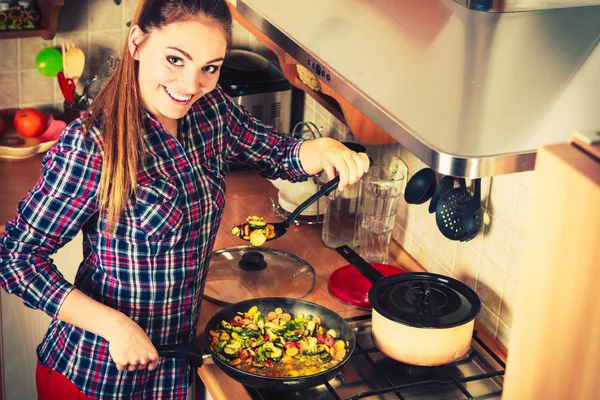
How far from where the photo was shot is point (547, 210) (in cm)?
75

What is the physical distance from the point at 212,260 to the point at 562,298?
1.43 metres

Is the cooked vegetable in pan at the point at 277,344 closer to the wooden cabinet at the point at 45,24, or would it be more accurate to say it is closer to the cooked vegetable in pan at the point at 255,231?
the cooked vegetable in pan at the point at 255,231

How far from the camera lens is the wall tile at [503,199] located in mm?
1753

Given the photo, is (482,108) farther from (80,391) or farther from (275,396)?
(80,391)

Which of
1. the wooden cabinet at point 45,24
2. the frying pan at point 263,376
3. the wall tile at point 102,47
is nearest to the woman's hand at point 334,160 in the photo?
the frying pan at point 263,376

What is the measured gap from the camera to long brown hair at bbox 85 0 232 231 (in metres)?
1.51

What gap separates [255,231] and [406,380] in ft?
1.47

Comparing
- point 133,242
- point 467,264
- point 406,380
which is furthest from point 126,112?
point 467,264

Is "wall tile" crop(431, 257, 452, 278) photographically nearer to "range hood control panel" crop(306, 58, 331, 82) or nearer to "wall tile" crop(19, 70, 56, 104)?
"range hood control panel" crop(306, 58, 331, 82)

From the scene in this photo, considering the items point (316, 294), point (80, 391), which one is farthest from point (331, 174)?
point (80, 391)

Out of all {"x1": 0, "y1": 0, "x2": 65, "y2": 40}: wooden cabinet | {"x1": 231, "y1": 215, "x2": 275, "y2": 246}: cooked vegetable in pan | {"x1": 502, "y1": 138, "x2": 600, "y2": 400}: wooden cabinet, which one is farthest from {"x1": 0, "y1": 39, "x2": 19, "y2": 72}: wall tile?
{"x1": 502, "y1": 138, "x2": 600, "y2": 400}: wooden cabinet

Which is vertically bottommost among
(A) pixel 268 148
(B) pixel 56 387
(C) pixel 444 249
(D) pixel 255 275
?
(B) pixel 56 387

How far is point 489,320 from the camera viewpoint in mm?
1893

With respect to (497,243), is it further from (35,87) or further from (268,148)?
(35,87)
